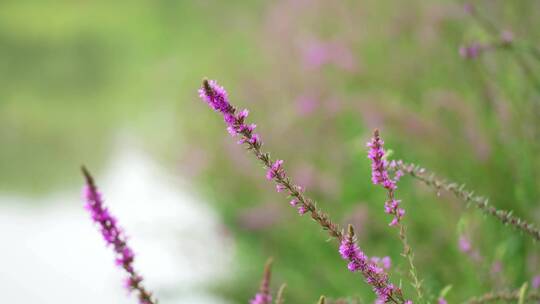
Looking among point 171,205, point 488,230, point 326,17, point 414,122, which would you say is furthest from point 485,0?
point 171,205

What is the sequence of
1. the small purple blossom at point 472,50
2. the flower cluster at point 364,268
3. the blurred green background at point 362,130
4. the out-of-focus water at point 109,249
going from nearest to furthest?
the flower cluster at point 364,268, the small purple blossom at point 472,50, the blurred green background at point 362,130, the out-of-focus water at point 109,249

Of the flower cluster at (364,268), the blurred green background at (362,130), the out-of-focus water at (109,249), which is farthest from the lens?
the out-of-focus water at (109,249)

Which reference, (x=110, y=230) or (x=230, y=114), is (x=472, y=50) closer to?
(x=230, y=114)

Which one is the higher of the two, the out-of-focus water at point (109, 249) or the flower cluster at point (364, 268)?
the out-of-focus water at point (109, 249)

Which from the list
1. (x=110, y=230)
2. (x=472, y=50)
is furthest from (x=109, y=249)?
(x=110, y=230)

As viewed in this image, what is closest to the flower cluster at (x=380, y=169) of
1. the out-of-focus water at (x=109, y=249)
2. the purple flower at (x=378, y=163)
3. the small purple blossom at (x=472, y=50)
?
the purple flower at (x=378, y=163)

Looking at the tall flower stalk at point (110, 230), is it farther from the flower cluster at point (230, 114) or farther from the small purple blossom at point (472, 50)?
the small purple blossom at point (472, 50)
